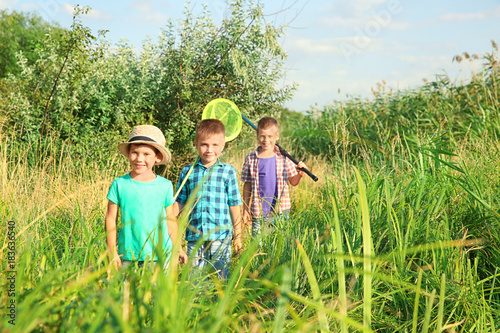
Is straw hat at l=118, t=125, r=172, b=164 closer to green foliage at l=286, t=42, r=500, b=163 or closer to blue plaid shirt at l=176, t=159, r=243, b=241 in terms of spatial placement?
blue plaid shirt at l=176, t=159, r=243, b=241

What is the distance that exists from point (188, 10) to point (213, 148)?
15.3 ft

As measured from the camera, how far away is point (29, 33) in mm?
28031

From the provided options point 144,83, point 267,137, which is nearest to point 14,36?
point 144,83

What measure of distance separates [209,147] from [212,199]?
416mm

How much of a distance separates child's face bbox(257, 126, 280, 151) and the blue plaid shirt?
118 centimetres

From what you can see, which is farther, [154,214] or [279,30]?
[279,30]

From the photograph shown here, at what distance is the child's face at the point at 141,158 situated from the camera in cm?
288

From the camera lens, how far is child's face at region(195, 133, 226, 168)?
3490 millimetres

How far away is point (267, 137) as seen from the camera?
4680mm

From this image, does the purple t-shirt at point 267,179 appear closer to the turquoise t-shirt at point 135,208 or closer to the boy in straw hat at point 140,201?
the boy in straw hat at point 140,201

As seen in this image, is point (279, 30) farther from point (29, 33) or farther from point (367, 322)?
point (29, 33)

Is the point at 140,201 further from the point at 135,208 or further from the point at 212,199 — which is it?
the point at 212,199

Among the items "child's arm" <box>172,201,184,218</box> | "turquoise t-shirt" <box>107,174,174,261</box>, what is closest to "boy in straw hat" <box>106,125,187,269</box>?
"turquoise t-shirt" <box>107,174,174,261</box>

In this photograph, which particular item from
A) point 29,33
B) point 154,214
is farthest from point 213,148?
point 29,33
